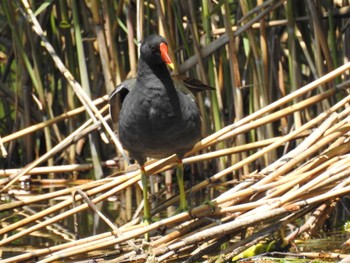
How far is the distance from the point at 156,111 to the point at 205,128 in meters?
1.23

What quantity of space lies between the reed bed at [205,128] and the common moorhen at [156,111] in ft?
1.04

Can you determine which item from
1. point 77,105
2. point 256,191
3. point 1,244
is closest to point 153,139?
point 256,191

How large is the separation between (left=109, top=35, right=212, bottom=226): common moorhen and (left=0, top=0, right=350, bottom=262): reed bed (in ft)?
1.04

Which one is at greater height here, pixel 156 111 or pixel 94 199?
pixel 156 111

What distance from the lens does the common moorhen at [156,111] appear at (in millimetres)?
4008

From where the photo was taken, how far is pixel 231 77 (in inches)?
199

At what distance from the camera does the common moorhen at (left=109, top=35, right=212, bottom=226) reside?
4008 mm

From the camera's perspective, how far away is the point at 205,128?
5203 millimetres

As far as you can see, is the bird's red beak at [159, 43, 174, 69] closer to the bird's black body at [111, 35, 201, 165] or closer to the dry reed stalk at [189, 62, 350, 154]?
the bird's black body at [111, 35, 201, 165]

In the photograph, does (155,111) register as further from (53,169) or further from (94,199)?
(53,169)

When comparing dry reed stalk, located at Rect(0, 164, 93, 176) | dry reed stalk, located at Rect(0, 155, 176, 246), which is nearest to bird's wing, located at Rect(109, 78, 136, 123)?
dry reed stalk, located at Rect(0, 155, 176, 246)

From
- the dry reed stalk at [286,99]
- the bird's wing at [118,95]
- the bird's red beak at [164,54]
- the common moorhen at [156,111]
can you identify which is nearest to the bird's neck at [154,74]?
the common moorhen at [156,111]

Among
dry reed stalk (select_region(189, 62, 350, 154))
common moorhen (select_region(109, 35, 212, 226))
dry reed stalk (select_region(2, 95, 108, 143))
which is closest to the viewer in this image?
common moorhen (select_region(109, 35, 212, 226))

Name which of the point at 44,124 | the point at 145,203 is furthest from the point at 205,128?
the point at 44,124
